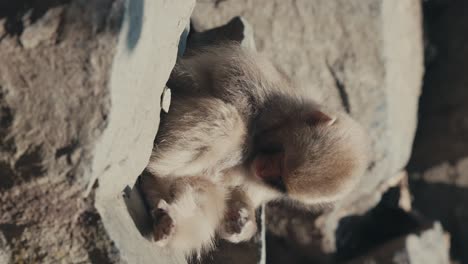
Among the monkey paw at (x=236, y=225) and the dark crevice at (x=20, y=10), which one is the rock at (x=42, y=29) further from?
the monkey paw at (x=236, y=225)

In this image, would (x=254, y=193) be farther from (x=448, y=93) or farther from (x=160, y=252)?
(x=448, y=93)

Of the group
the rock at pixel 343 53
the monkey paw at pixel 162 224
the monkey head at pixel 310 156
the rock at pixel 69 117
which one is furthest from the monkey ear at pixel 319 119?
the rock at pixel 343 53

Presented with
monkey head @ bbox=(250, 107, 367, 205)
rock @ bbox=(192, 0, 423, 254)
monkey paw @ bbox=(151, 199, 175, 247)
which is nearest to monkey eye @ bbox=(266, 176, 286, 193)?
monkey head @ bbox=(250, 107, 367, 205)

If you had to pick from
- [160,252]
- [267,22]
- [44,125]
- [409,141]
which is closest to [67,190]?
[44,125]

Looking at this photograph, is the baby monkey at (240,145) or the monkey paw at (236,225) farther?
the monkey paw at (236,225)

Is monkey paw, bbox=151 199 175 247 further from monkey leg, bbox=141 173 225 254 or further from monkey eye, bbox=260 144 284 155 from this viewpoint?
monkey eye, bbox=260 144 284 155

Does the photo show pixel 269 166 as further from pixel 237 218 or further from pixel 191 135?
pixel 191 135

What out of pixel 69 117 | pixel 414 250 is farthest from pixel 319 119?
pixel 414 250
